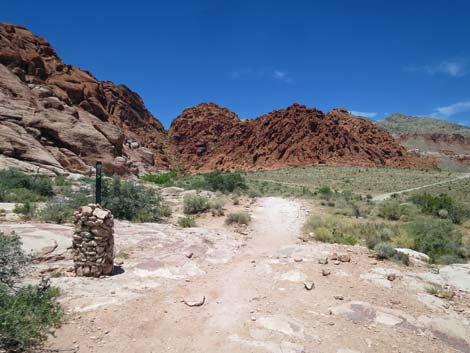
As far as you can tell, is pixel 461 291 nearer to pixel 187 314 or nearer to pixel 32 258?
pixel 187 314

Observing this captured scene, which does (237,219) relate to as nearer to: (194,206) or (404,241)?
(194,206)

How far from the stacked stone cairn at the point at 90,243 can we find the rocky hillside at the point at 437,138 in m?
94.1

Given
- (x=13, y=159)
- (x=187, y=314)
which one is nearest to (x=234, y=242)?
(x=187, y=314)

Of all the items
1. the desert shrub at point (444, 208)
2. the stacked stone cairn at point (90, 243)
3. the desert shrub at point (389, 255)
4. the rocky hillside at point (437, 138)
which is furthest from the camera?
the rocky hillside at point (437, 138)

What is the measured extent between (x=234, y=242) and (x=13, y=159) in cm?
1618

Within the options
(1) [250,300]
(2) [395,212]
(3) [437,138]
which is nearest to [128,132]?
(2) [395,212]

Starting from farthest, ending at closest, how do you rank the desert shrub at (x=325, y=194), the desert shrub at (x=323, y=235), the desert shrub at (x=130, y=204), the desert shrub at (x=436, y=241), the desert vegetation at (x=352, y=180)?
the desert vegetation at (x=352, y=180) < the desert shrub at (x=325, y=194) < the desert shrub at (x=130, y=204) < the desert shrub at (x=323, y=235) < the desert shrub at (x=436, y=241)

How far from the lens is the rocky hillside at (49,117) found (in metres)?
21.1

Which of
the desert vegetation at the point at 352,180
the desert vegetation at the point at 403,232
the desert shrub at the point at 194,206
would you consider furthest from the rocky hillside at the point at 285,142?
the desert shrub at the point at 194,206

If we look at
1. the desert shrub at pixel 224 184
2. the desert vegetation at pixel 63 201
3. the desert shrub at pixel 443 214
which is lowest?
the desert shrub at pixel 443 214

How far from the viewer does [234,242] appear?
9.39 metres

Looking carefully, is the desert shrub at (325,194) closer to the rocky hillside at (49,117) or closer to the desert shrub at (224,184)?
the desert shrub at (224,184)

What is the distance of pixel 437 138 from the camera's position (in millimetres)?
107438

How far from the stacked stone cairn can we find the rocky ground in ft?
0.82
